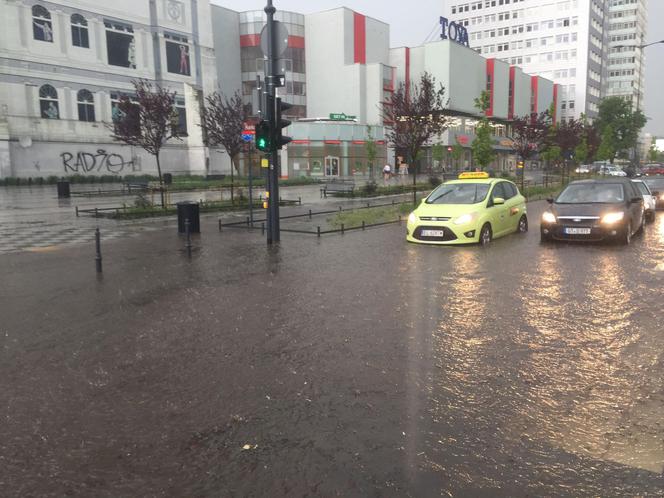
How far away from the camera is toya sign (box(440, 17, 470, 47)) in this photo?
7519 cm

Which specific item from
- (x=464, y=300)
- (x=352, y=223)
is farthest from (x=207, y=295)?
(x=352, y=223)

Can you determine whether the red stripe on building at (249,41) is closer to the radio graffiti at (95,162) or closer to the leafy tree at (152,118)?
the radio graffiti at (95,162)

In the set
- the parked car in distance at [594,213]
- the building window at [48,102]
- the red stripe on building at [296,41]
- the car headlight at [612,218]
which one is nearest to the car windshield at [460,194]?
the parked car in distance at [594,213]

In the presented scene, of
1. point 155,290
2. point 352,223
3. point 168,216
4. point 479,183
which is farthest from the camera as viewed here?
point 168,216

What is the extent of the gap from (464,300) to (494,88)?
8221cm

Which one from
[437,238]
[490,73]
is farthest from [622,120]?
[437,238]

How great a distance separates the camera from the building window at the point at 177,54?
52466 mm

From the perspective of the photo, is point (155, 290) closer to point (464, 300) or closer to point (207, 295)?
point (207, 295)

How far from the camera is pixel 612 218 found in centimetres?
1237

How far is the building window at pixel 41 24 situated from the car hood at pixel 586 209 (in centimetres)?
4436

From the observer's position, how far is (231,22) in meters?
67.7

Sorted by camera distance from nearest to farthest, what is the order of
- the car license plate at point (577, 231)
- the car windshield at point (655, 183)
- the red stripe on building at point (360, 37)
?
1. the car license plate at point (577, 231)
2. the car windshield at point (655, 183)
3. the red stripe on building at point (360, 37)

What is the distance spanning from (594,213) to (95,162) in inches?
1728

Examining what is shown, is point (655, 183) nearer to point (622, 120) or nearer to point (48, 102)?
point (48, 102)
